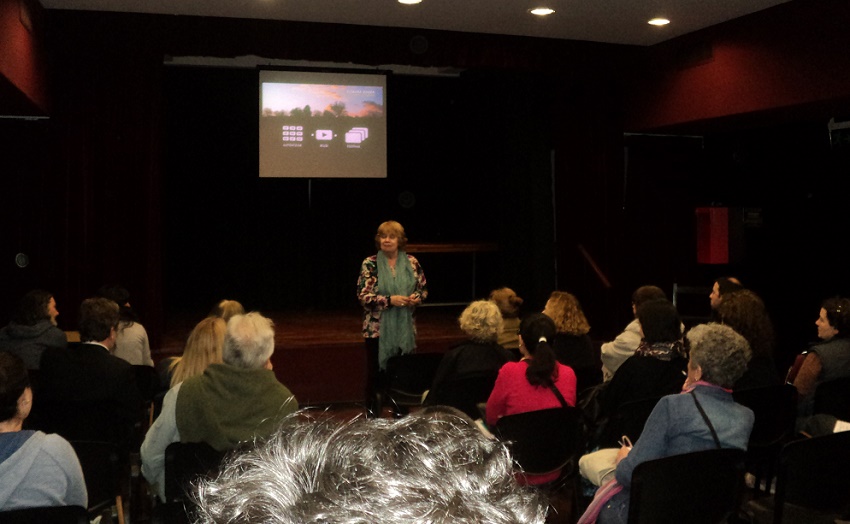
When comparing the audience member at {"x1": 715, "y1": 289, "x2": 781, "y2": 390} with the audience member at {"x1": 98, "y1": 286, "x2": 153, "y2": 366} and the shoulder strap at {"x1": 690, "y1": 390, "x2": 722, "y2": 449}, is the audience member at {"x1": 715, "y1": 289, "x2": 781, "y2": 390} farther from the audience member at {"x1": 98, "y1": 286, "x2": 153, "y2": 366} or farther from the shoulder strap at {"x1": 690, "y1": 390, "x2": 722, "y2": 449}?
the audience member at {"x1": 98, "y1": 286, "x2": 153, "y2": 366}

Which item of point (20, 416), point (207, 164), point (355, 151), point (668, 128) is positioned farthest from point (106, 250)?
point (668, 128)

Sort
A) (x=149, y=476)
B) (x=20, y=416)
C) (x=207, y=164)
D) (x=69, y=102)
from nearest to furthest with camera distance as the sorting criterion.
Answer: (x=20, y=416) → (x=149, y=476) → (x=69, y=102) → (x=207, y=164)

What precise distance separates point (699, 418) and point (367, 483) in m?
2.26

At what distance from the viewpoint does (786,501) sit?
2943 mm

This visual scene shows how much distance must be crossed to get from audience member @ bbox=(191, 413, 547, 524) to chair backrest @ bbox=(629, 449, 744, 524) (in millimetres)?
1883

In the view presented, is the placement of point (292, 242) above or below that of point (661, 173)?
below

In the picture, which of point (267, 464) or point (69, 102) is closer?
point (267, 464)

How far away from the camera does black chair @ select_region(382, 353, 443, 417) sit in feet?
15.8

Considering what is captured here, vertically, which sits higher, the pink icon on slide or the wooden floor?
the pink icon on slide

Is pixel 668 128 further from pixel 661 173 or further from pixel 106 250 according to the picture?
pixel 106 250

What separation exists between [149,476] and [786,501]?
235 centimetres

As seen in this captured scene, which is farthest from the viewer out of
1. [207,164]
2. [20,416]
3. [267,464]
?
[207,164]

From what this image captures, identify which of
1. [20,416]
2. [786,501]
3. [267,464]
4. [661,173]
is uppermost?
[661,173]

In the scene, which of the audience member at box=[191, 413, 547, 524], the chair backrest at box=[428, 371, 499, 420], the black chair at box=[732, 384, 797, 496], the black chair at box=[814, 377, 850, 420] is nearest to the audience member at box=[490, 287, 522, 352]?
the chair backrest at box=[428, 371, 499, 420]
